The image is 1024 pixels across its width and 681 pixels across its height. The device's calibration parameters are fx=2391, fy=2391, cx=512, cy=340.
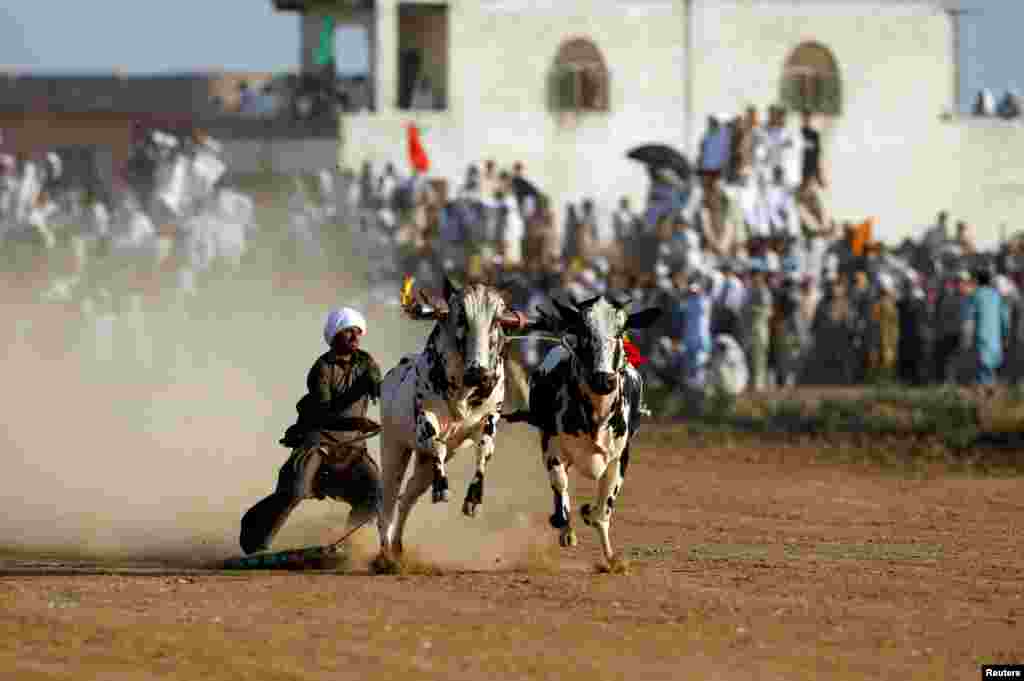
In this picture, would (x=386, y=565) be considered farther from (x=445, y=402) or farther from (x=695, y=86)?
(x=695, y=86)

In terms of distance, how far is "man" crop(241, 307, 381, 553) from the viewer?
15781 mm

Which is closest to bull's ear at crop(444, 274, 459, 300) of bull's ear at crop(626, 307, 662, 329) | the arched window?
bull's ear at crop(626, 307, 662, 329)

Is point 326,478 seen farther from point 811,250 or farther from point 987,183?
point 987,183

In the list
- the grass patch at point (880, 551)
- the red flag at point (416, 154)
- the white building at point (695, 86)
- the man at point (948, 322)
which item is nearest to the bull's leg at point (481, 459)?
the grass patch at point (880, 551)

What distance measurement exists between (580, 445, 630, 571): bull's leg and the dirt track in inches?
8.0

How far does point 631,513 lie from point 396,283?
50.3ft

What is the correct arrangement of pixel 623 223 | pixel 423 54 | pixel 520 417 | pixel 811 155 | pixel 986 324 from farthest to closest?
pixel 423 54 → pixel 811 155 → pixel 623 223 → pixel 986 324 → pixel 520 417

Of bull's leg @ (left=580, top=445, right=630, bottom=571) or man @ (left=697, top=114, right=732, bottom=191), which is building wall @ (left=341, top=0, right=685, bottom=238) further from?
bull's leg @ (left=580, top=445, right=630, bottom=571)

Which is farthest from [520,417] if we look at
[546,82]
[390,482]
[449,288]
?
[546,82]

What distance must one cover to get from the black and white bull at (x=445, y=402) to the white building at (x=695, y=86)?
90.5 feet

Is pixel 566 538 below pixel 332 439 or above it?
below

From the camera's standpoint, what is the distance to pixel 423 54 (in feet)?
146

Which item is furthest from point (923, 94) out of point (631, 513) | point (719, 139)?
point (631, 513)

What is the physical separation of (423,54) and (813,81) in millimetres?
7336
